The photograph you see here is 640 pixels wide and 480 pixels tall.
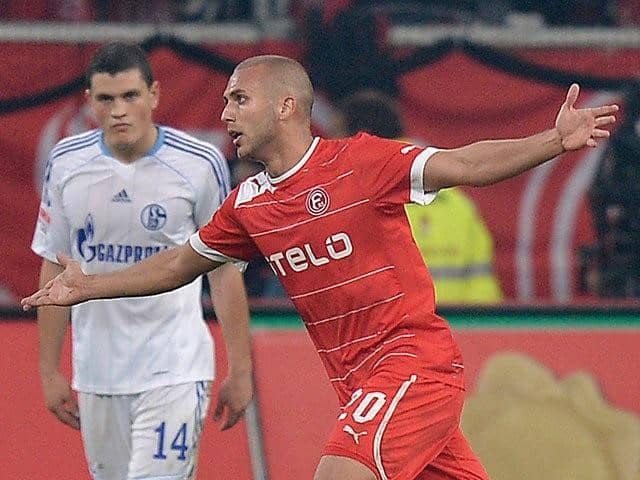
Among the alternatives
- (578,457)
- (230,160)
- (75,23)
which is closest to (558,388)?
(578,457)

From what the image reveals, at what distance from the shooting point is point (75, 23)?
386 inches

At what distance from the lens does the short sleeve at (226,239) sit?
5.84 metres

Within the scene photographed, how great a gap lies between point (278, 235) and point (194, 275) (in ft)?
1.53

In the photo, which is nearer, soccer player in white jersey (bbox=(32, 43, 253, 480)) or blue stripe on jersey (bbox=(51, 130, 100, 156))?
soccer player in white jersey (bbox=(32, 43, 253, 480))

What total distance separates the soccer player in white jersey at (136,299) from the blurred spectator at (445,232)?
2126mm

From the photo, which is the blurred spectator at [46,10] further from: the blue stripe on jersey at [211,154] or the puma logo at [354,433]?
the puma logo at [354,433]

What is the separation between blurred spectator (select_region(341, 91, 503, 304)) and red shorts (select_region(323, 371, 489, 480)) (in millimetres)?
2857

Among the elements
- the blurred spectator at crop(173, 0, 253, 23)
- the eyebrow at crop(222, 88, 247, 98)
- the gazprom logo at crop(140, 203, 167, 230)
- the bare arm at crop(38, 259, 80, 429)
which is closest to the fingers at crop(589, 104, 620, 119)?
the eyebrow at crop(222, 88, 247, 98)

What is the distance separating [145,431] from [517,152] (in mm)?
2028

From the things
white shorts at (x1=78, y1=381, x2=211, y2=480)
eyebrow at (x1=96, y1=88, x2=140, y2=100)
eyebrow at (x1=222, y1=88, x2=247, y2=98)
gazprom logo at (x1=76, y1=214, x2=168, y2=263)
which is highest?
eyebrow at (x1=222, y1=88, x2=247, y2=98)

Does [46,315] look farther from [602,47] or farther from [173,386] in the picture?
[602,47]

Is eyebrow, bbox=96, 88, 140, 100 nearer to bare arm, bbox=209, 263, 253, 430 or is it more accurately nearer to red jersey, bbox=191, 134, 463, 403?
bare arm, bbox=209, 263, 253, 430

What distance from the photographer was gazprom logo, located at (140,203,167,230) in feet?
21.1

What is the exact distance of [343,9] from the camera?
9844 millimetres
